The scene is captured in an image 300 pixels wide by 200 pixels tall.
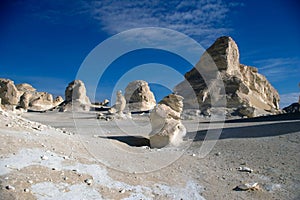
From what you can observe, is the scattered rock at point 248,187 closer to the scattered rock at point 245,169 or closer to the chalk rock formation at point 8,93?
the scattered rock at point 245,169

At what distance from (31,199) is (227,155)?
19.1 ft

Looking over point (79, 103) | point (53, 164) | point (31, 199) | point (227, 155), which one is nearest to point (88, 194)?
point (31, 199)

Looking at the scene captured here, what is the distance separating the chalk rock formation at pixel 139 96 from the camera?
4384 centimetres

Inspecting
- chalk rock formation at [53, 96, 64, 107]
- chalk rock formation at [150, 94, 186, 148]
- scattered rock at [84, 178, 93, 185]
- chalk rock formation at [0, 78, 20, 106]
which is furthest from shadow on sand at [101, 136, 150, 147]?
chalk rock formation at [53, 96, 64, 107]

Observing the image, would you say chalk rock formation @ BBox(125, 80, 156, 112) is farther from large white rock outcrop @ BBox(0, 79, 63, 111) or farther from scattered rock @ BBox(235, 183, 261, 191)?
scattered rock @ BBox(235, 183, 261, 191)

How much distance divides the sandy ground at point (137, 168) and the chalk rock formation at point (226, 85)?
18.7 m

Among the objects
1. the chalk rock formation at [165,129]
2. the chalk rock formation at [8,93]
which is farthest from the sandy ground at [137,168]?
the chalk rock formation at [8,93]

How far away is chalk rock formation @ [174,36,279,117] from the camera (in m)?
29.7

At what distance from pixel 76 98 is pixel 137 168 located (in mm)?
33870

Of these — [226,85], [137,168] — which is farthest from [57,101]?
[137,168]

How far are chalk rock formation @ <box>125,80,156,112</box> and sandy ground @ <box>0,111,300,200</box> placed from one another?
34018 millimetres

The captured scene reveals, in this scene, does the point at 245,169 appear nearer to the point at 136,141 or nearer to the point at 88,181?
the point at 88,181

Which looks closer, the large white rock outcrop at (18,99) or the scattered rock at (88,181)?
the scattered rock at (88,181)

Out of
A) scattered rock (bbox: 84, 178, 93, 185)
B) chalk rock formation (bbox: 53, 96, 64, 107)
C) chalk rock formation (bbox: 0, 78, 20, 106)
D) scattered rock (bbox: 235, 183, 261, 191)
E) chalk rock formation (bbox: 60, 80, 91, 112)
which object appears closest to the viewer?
scattered rock (bbox: 84, 178, 93, 185)
